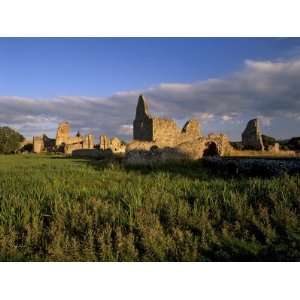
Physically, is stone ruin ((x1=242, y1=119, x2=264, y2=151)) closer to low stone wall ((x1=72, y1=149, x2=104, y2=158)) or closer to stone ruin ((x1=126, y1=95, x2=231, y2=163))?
stone ruin ((x1=126, y1=95, x2=231, y2=163))

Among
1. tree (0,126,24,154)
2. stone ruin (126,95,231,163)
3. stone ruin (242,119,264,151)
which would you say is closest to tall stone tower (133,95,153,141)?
stone ruin (126,95,231,163)

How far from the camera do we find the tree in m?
57.4

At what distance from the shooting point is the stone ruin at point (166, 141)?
19438 millimetres

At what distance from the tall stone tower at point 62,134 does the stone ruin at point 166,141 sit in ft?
79.2

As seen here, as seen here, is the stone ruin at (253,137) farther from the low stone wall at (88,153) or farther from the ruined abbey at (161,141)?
the low stone wall at (88,153)

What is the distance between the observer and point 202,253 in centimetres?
495

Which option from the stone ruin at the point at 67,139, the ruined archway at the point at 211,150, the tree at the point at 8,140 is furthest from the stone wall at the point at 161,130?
the tree at the point at 8,140

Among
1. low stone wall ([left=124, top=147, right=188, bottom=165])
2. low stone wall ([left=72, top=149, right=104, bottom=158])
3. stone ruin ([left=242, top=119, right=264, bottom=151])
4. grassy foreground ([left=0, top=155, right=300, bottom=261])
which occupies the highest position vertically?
stone ruin ([left=242, top=119, right=264, bottom=151])

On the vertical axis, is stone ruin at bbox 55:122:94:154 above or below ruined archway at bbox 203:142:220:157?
above

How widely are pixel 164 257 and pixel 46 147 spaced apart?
56013mm

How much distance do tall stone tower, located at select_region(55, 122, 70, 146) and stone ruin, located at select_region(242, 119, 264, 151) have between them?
30.7 meters
